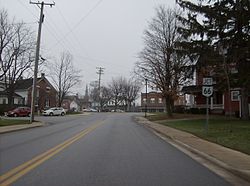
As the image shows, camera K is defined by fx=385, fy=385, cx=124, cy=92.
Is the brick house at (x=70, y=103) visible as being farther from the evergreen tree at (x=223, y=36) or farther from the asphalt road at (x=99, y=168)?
the asphalt road at (x=99, y=168)

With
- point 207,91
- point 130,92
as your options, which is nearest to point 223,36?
point 207,91

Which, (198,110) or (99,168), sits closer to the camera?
(99,168)

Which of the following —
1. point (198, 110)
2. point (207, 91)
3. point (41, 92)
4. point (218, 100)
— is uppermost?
point (41, 92)

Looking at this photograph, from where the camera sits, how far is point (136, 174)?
9.50m

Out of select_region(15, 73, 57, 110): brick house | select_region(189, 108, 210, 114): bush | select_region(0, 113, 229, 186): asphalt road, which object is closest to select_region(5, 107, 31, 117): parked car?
select_region(189, 108, 210, 114): bush

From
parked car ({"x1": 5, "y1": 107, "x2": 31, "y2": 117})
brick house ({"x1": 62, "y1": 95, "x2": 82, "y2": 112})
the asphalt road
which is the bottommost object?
the asphalt road

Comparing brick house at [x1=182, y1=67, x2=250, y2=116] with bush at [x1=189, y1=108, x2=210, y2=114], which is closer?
brick house at [x1=182, y1=67, x2=250, y2=116]

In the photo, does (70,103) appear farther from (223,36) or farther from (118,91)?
(223,36)

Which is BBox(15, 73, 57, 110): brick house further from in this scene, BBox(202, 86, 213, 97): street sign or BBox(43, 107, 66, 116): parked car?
BBox(202, 86, 213, 97): street sign

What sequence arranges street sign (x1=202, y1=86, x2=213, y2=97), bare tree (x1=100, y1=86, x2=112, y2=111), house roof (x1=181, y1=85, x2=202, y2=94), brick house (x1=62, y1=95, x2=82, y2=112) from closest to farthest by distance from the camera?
street sign (x1=202, y1=86, x2=213, y2=97), house roof (x1=181, y1=85, x2=202, y2=94), brick house (x1=62, y1=95, x2=82, y2=112), bare tree (x1=100, y1=86, x2=112, y2=111)

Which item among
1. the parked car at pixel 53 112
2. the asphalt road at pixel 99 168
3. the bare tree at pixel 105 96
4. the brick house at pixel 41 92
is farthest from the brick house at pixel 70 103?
the asphalt road at pixel 99 168

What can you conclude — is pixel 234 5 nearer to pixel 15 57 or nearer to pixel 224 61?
pixel 224 61

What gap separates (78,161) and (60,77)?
239 ft

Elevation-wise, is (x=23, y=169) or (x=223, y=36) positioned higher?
(x=223, y=36)
